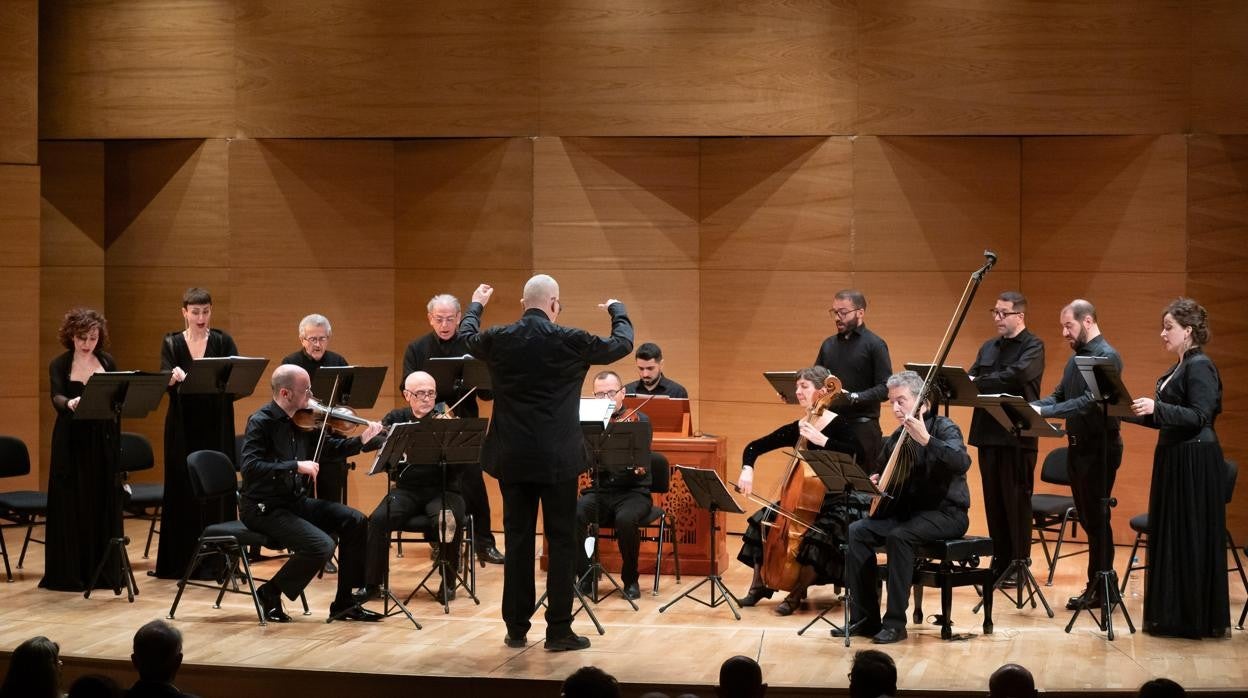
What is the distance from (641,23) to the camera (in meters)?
9.37

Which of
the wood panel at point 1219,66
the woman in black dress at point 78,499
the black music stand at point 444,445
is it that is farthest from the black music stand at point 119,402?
the wood panel at point 1219,66

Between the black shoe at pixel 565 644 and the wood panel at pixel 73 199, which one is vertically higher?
the wood panel at pixel 73 199

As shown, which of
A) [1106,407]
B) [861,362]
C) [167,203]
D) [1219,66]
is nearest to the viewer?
[1106,407]

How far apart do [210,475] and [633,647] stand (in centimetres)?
227

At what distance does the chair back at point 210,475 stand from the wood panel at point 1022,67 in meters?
4.66

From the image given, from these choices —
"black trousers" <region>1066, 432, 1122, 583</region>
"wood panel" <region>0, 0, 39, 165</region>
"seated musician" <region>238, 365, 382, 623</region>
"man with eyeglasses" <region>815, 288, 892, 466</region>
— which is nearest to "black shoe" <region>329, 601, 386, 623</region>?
"seated musician" <region>238, 365, 382, 623</region>

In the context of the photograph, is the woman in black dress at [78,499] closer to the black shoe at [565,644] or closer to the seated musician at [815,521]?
the black shoe at [565,644]

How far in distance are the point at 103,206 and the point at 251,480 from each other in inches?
172

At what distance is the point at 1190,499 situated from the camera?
6.39m

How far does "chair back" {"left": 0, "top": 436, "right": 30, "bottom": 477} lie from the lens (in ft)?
26.6

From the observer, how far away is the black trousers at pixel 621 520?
24.3 feet

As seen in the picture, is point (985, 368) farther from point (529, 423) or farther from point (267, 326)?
point (267, 326)

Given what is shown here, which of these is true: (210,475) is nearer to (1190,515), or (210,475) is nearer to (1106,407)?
(1106,407)

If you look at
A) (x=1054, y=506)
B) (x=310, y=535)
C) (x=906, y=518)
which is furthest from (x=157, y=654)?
(x=1054, y=506)
